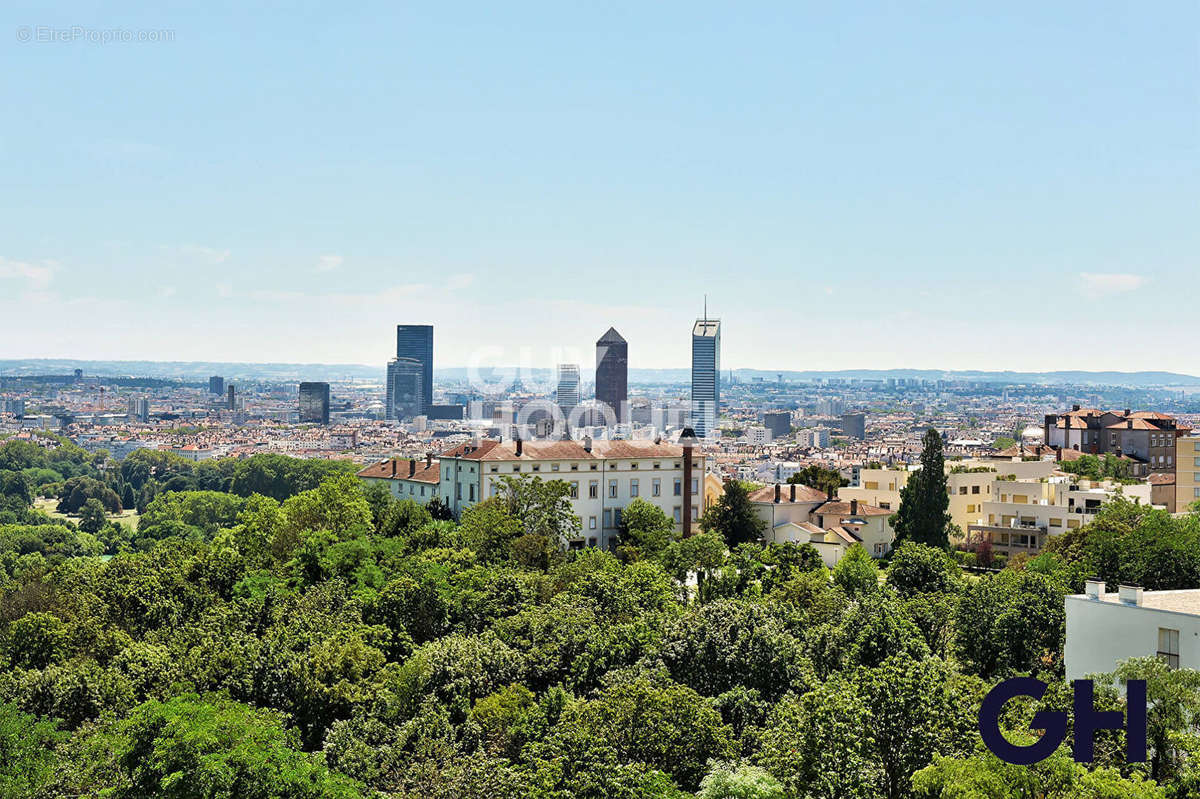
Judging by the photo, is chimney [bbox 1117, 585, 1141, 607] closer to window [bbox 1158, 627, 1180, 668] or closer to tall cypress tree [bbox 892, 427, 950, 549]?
window [bbox 1158, 627, 1180, 668]

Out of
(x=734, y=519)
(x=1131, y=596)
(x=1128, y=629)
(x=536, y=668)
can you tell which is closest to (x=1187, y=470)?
(x=734, y=519)

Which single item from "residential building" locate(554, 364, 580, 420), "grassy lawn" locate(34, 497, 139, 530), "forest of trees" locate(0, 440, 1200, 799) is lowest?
"grassy lawn" locate(34, 497, 139, 530)

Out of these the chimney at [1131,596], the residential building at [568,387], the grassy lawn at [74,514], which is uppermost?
the residential building at [568,387]

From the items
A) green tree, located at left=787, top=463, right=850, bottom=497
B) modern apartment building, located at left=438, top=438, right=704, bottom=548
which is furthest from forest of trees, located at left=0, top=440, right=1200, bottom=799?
green tree, located at left=787, top=463, right=850, bottom=497

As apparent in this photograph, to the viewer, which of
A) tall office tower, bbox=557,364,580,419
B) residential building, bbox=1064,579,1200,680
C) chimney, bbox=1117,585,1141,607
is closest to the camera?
residential building, bbox=1064,579,1200,680

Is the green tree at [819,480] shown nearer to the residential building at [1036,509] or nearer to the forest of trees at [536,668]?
the residential building at [1036,509]

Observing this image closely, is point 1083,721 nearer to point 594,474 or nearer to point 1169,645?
point 1169,645

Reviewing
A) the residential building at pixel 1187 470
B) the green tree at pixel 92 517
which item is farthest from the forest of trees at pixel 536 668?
the green tree at pixel 92 517
